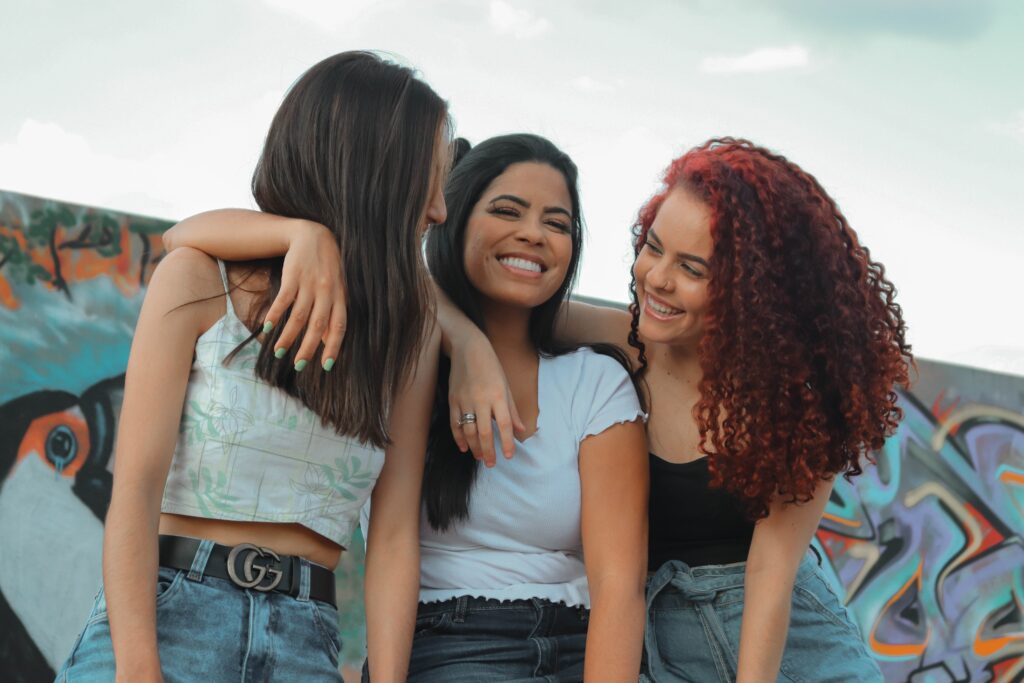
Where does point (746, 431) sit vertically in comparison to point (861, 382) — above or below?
below

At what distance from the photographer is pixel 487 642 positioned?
247 cm

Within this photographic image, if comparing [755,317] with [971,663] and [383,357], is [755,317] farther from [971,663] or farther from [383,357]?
[971,663]

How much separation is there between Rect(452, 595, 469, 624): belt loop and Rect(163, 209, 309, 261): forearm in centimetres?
99

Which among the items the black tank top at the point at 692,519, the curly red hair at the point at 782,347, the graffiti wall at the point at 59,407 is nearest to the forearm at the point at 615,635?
the black tank top at the point at 692,519

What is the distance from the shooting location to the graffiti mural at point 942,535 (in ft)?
21.0

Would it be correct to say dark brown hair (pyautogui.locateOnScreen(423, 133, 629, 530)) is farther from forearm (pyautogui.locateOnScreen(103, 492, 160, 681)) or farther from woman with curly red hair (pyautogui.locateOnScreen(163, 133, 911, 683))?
forearm (pyautogui.locateOnScreen(103, 492, 160, 681))

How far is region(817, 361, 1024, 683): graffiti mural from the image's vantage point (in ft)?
21.0

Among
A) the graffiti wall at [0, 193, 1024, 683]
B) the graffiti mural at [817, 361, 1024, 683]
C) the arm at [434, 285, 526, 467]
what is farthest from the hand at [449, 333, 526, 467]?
the graffiti mural at [817, 361, 1024, 683]

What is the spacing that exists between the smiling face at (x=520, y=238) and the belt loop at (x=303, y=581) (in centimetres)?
100

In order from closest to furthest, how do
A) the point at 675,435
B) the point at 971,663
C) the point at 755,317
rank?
1. the point at 755,317
2. the point at 675,435
3. the point at 971,663

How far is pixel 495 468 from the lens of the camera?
8.58ft

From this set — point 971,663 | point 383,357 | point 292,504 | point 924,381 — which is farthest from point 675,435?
point 971,663

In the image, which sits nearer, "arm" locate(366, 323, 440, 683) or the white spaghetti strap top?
the white spaghetti strap top

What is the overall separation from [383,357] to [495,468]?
0.58m
